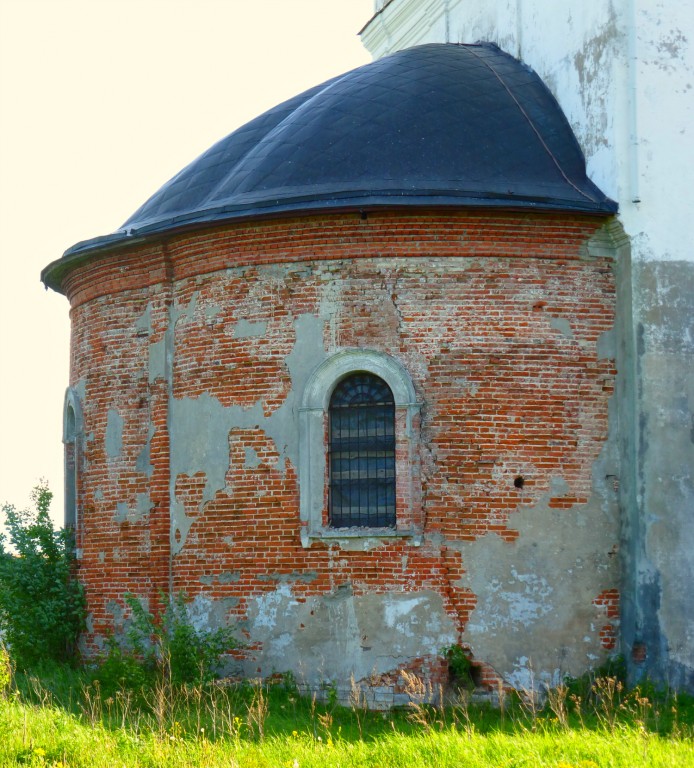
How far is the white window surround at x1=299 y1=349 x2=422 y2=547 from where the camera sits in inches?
498

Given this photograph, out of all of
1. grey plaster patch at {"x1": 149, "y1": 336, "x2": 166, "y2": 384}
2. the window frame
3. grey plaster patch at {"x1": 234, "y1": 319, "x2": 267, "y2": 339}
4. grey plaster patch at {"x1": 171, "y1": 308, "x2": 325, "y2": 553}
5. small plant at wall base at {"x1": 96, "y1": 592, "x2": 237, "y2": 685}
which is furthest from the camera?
the window frame

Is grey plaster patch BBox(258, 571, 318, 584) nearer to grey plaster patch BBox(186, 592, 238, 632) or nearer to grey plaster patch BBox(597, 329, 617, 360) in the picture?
grey plaster patch BBox(186, 592, 238, 632)

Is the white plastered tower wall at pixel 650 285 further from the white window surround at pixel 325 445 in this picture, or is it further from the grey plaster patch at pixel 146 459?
the grey plaster patch at pixel 146 459

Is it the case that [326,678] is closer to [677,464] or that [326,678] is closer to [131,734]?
[131,734]

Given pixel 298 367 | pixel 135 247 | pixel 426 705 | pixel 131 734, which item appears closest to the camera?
pixel 131 734

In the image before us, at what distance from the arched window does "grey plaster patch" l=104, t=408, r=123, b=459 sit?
2704mm

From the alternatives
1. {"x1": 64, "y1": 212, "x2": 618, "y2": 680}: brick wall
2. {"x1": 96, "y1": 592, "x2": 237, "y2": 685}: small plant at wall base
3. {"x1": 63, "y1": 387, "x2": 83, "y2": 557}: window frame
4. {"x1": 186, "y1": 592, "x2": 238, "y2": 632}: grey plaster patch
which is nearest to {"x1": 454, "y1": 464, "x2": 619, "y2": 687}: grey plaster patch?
{"x1": 64, "y1": 212, "x2": 618, "y2": 680}: brick wall

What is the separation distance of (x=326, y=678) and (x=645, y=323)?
4.57m

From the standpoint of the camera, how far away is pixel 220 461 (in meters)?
13.4

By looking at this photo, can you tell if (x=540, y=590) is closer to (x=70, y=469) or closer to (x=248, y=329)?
(x=248, y=329)

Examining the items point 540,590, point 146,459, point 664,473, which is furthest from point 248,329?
point 664,473

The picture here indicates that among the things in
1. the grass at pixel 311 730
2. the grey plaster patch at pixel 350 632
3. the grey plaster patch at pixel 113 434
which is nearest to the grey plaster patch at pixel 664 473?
the grass at pixel 311 730

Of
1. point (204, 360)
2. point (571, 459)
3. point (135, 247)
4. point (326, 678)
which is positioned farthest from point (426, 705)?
point (135, 247)

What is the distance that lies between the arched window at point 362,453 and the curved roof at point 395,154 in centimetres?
184
